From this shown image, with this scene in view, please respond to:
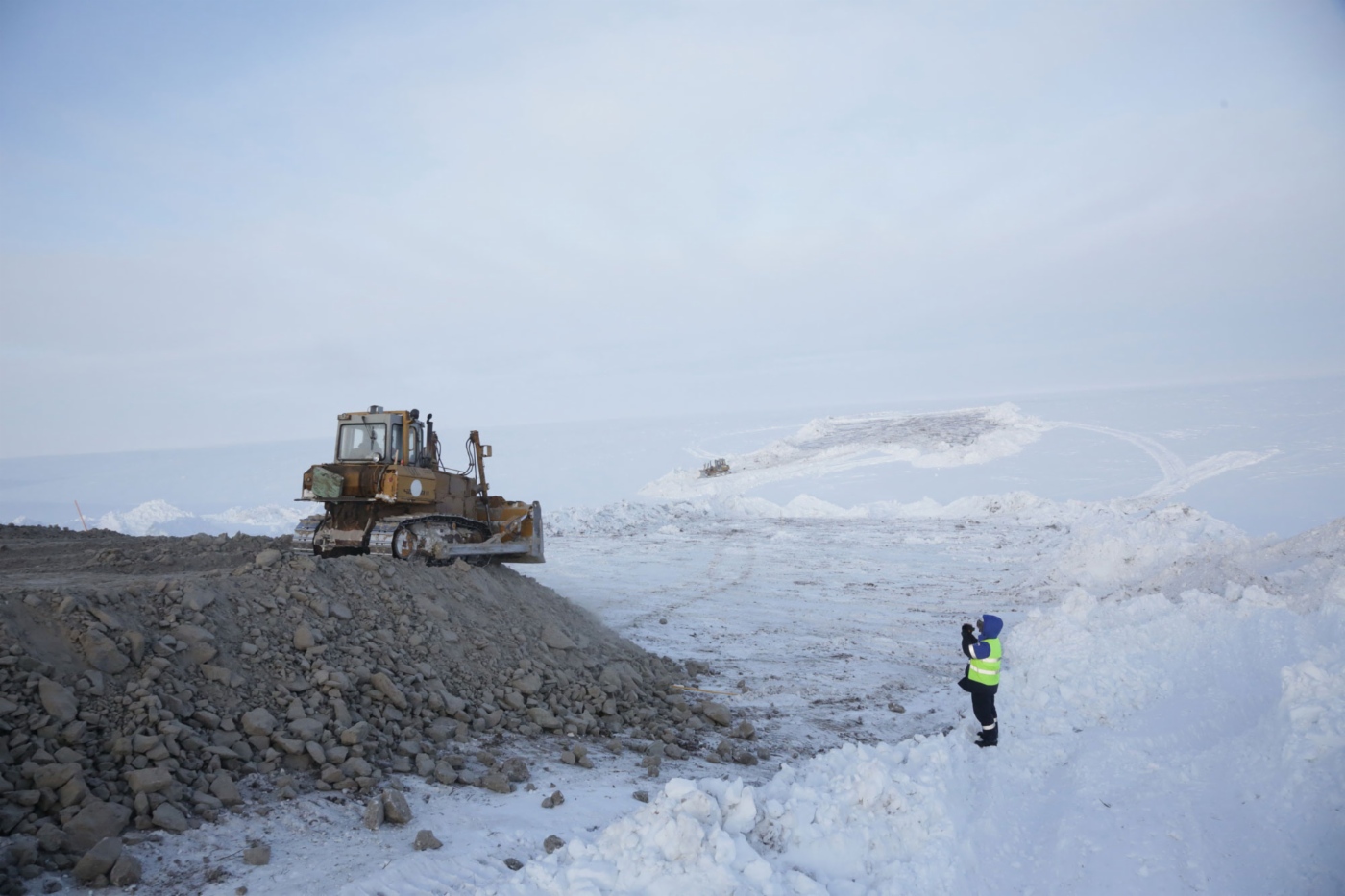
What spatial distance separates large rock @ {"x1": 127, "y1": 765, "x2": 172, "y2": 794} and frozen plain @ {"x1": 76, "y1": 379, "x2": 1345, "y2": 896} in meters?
0.39

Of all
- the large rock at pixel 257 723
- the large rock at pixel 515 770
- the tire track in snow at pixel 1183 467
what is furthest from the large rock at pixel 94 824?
the tire track in snow at pixel 1183 467

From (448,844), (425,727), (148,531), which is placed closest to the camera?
(448,844)

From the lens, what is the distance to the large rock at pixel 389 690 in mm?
6594

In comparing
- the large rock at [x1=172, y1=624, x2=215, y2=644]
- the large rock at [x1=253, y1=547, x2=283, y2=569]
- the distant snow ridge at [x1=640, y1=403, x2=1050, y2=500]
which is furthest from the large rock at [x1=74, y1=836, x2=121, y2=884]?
the distant snow ridge at [x1=640, y1=403, x2=1050, y2=500]

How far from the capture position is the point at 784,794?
5203 mm

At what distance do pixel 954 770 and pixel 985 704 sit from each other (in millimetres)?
937

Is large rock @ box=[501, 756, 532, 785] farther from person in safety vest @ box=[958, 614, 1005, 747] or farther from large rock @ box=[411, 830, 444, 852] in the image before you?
person in safety vest @ box=[958, 614, 1005, 747]

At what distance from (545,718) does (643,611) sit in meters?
6.39

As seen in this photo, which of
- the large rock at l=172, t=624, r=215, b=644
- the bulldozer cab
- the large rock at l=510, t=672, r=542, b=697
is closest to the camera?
the large rock at l=172, t=624, r=215, b=644

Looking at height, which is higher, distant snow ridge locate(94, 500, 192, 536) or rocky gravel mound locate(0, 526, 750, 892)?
distant snow ridge locate(94, 500, 192, 536)

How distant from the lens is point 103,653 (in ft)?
18.4

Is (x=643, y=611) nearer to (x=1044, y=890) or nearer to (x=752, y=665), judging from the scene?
(x=752, y=665)

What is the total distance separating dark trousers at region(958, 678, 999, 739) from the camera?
22.8 ft

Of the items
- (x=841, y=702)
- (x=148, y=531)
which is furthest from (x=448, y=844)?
(x=148, y=531)
